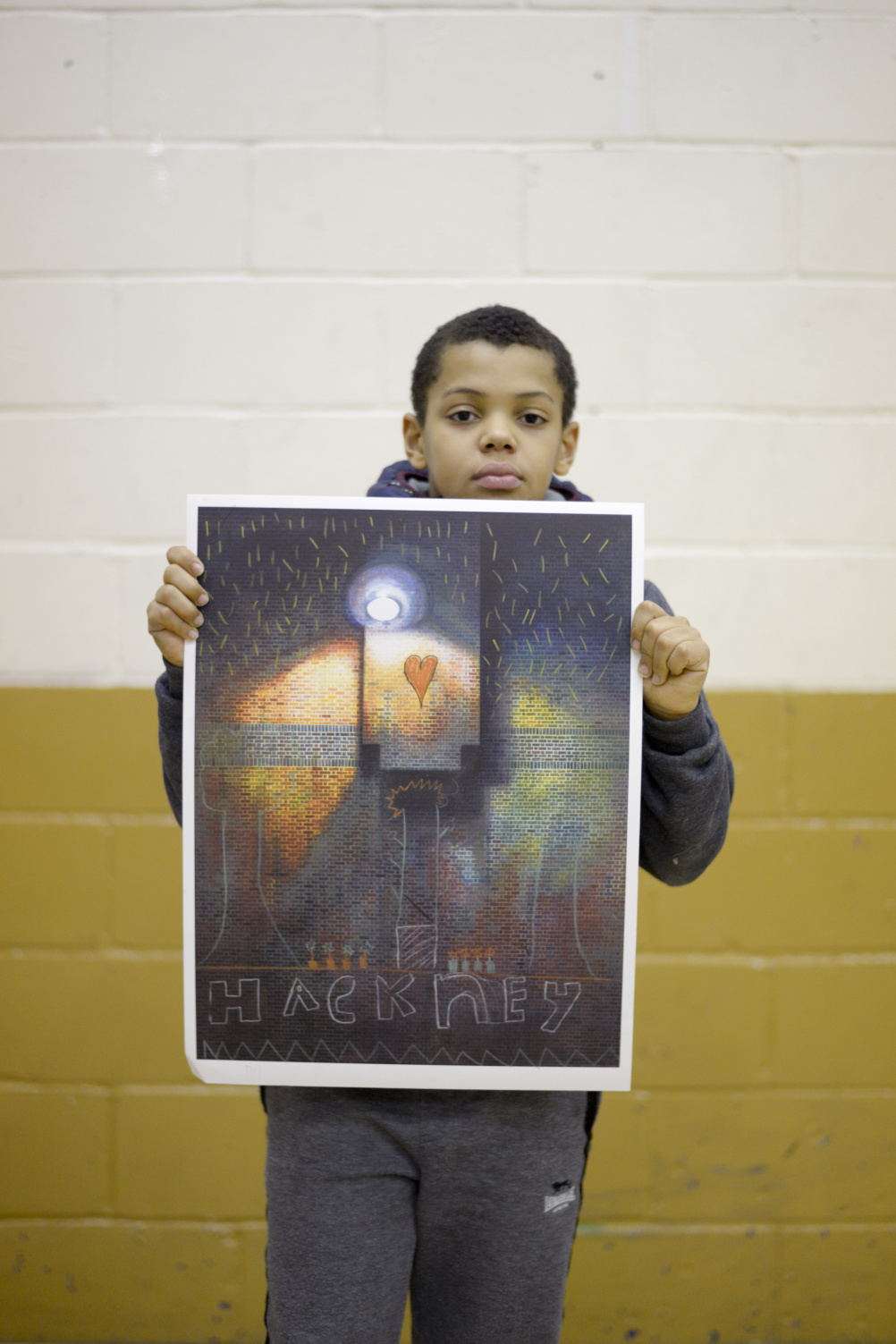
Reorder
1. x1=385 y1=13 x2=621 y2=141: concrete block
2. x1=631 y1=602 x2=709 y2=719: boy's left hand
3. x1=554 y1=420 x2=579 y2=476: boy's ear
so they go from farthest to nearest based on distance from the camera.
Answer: x1=385 y1=13 x2=621 y2=141: concrete block
x1=554 y1=420 x2=579 y2=476: boy's ear
x1=631 y1=602 x2=709 y2=719: boy's left hand

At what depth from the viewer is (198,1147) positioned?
149 cm

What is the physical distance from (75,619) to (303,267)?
67 centimetres

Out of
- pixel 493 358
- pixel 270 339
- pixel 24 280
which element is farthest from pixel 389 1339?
pixel 24 280

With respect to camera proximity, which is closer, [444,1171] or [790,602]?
[444,1171]

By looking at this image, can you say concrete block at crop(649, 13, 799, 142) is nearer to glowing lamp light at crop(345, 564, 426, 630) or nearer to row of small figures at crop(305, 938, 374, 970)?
glowing lamp light at crop(345, 564, 426, 630)

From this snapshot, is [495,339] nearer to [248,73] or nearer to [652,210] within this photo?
[652,210]

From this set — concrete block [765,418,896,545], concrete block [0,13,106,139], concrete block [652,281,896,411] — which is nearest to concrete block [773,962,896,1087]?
concrete block [765,418,896,545]

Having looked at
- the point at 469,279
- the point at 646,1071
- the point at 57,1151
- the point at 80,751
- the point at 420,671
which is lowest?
the point at 57,1151

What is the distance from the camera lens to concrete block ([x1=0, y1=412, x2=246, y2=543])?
147 centimetres

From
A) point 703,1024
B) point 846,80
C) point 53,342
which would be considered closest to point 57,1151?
point 703,1024

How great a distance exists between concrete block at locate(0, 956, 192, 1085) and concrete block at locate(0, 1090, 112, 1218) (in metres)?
0.06

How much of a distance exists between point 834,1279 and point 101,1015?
127 cm

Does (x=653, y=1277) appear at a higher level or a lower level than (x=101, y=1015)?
lower

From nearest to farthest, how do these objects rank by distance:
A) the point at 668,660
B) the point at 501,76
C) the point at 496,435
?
the point at 668,660 < the point at 496,435 < the point at 501,76
